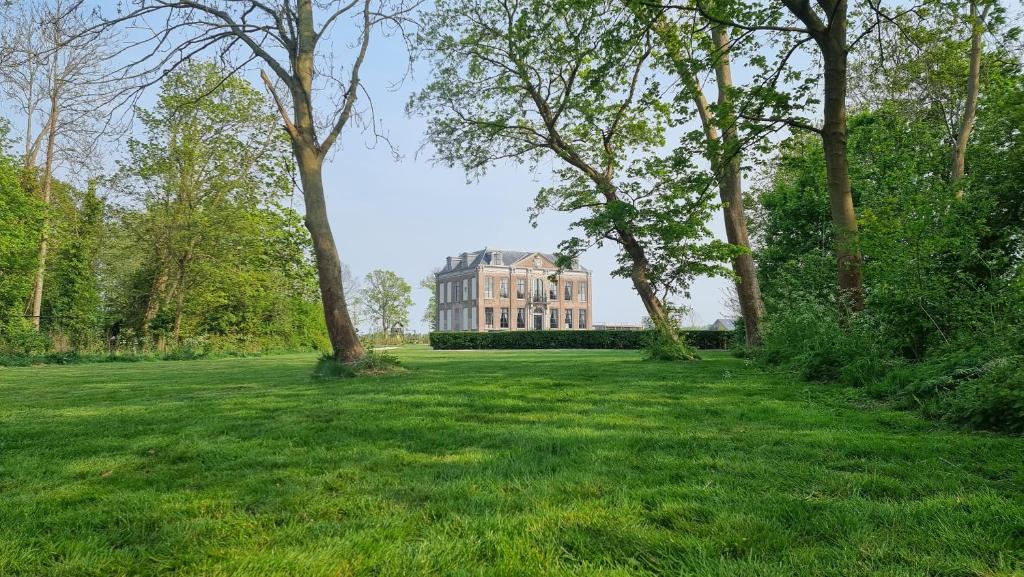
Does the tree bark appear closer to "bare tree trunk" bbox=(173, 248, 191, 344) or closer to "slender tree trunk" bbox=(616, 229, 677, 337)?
"slender tree trunk" bbox=(616, 229, 677, 337)

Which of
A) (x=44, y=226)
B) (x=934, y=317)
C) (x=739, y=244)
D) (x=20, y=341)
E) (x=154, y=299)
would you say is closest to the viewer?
(x=934, y=317)

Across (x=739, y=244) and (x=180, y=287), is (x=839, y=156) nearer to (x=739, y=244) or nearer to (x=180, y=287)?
(x=739, y=244)

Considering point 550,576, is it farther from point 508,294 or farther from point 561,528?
point 508,294

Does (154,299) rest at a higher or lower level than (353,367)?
higher

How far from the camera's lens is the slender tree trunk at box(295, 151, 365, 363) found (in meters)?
8.16

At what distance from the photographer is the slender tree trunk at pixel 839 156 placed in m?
7.27

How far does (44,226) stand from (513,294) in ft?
131

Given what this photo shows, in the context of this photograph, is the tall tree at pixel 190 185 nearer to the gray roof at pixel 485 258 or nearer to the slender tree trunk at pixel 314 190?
the slender tree trunk at pixel 314 190

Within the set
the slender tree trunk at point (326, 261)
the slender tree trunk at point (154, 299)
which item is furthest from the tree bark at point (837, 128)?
the slender tree trunk at point (154, 299)

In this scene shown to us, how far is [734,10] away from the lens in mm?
7984

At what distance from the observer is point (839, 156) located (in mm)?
7410

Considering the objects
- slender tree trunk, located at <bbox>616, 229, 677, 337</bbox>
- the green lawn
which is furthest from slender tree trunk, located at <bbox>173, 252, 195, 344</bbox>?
the green lawn

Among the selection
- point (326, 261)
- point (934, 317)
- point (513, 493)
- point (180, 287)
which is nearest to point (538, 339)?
point (180, 287)

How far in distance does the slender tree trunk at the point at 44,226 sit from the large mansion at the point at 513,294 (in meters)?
36.4
